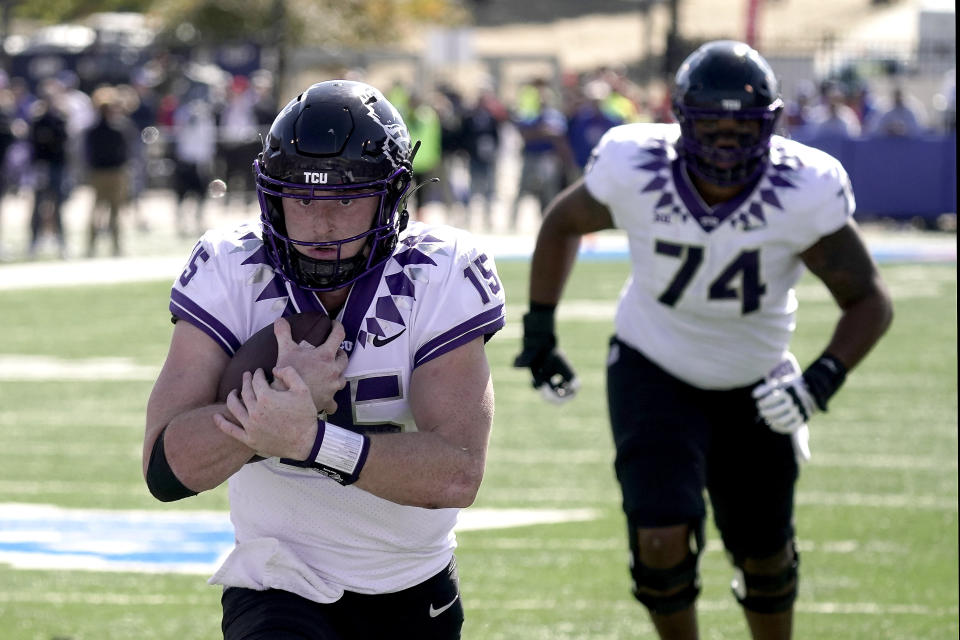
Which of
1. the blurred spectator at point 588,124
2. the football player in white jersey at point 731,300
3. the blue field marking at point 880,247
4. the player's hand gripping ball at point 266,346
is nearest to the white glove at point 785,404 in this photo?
the football player in white jersey at point 731,300

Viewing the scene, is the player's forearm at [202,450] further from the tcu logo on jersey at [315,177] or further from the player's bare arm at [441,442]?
the tcu logo on jersey at [315,177]

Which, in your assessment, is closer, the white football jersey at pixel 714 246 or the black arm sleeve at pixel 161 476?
the black arm sleeve at pixel 161 476

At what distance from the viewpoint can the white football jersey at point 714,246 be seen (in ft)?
15.9

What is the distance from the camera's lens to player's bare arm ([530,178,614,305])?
5137 mm

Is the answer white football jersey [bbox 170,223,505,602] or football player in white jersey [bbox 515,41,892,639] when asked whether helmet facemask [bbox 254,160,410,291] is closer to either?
white football jersey [bbox 170,223,505,602]

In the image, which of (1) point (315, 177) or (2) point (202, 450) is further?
(1) point (315, 177)

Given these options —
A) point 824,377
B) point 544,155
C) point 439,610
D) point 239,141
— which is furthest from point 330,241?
point 239,141

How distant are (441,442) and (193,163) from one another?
1886 cm

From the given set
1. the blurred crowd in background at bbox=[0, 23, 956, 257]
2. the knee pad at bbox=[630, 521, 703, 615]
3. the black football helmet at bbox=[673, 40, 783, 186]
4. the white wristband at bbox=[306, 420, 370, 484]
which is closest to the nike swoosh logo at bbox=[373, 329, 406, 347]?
the white wristband at bbox=[306, 420, 370, 484]

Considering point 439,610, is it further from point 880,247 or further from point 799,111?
point 799,111

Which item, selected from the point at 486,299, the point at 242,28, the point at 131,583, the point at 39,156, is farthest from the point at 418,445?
the point at 242,28

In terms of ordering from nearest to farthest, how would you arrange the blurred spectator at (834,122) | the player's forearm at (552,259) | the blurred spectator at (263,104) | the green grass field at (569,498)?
the player's forearm at (552,259) < the green grass field at (569,498) < the blurred spectator at (834,122) < the blurred spectator at (263,104)

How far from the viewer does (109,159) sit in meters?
18.0

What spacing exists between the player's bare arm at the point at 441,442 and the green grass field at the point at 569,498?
7.54ft
